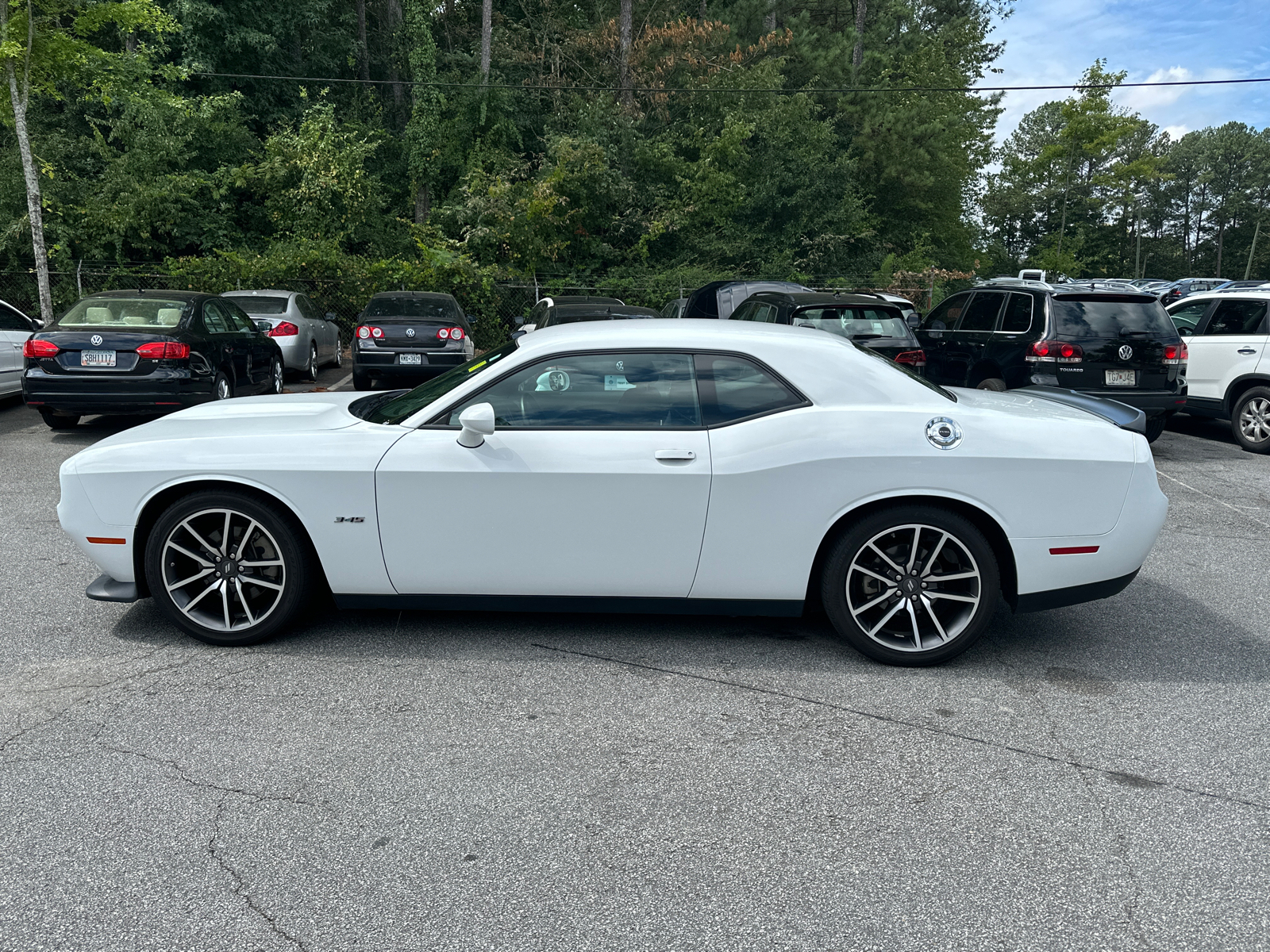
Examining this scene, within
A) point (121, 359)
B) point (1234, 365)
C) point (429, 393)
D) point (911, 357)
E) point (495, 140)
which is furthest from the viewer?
point (495, 140)

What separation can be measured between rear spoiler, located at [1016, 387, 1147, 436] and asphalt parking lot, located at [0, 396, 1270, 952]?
3.47 feet

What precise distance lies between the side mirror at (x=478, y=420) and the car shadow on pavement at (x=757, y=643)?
101 centimetres

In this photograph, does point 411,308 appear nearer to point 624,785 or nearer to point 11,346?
point 11,346

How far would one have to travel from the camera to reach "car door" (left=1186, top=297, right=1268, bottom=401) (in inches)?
446

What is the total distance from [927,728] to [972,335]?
26.2 feet

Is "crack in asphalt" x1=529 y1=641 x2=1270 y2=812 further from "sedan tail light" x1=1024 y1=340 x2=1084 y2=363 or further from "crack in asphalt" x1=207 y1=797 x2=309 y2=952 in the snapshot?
"sedan tail light" x1=1024 y1=340 x2=1084 y2=363

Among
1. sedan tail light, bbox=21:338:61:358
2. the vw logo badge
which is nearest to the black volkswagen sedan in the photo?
sedan tail light, bbox=21:338:61:358

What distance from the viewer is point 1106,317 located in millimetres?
10141

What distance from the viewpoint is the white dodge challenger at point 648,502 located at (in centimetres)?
447

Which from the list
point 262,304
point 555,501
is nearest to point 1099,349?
point 555,501

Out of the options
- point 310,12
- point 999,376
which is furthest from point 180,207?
point 999,376

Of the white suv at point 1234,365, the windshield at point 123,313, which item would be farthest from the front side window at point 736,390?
the white suv at point 1234,365

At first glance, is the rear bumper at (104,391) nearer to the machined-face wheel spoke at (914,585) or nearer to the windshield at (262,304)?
the windshield at (262,304)

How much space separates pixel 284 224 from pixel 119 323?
56.6 ft
